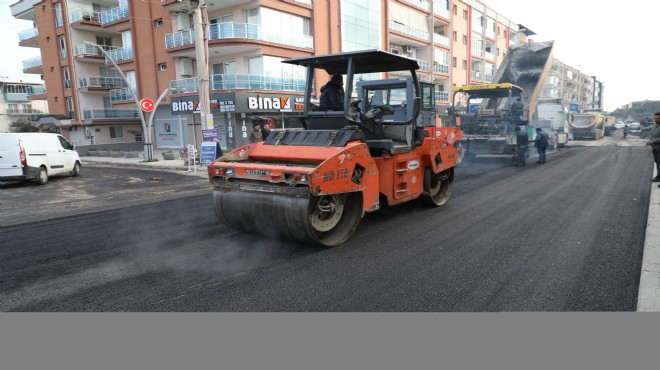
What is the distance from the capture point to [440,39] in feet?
137

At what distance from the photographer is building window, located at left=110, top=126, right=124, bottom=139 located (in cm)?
3609

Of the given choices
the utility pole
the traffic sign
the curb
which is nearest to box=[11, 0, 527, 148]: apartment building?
the traffic sign

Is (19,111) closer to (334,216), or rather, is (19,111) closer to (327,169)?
(334,216)

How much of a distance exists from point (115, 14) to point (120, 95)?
6056 millimetres

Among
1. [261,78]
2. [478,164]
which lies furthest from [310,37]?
[478,164]

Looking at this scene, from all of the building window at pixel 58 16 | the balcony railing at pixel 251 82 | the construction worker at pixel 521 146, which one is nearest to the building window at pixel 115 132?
the building window at pixel 58 16

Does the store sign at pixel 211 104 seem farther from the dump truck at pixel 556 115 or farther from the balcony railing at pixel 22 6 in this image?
the balcony railing at pixel 22 6

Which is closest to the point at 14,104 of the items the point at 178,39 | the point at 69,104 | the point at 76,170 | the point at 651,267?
the point at 69,104

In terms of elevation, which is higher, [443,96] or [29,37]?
[29,37]

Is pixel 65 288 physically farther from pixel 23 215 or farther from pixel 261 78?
pixel 261 78

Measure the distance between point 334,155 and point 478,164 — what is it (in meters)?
12.2

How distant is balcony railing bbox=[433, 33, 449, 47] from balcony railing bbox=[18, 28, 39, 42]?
121 feet

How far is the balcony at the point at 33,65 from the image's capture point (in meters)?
41.5

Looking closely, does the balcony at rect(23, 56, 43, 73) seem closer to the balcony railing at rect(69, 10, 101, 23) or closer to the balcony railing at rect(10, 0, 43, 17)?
the balcony railing at rect(10, 0, 43, 17)
